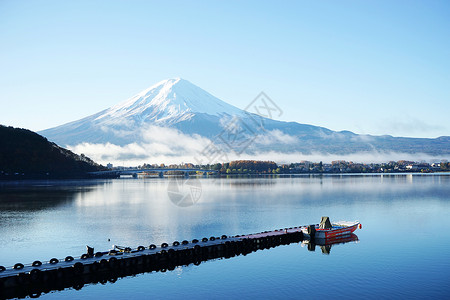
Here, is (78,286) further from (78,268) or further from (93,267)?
(93,267)

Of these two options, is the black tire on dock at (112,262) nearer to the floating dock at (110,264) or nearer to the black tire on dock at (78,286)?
the floating dock at (110,264)

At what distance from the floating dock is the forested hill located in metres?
120

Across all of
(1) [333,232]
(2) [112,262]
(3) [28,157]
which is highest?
(3) [28,157]

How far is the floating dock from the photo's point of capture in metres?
23.0

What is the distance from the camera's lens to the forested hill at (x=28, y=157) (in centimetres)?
13738

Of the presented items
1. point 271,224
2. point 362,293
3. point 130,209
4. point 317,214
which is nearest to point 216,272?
point 362,293

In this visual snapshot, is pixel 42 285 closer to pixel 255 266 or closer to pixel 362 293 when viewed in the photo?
pixel 255 266

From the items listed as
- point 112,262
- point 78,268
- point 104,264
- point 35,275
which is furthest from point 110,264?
point 35,275

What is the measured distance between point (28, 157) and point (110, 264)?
438ft

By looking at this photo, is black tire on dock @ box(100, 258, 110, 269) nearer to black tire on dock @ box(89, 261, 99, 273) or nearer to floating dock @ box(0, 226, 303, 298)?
floating dock @ box(0, 226, 303, 298)

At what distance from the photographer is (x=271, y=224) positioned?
4669 centimetres

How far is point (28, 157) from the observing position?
14625 centimetres

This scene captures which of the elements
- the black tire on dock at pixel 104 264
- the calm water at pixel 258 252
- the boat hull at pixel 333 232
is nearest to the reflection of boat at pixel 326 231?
the boat hull at pixel 333 232

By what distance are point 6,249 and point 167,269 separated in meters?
13.9
